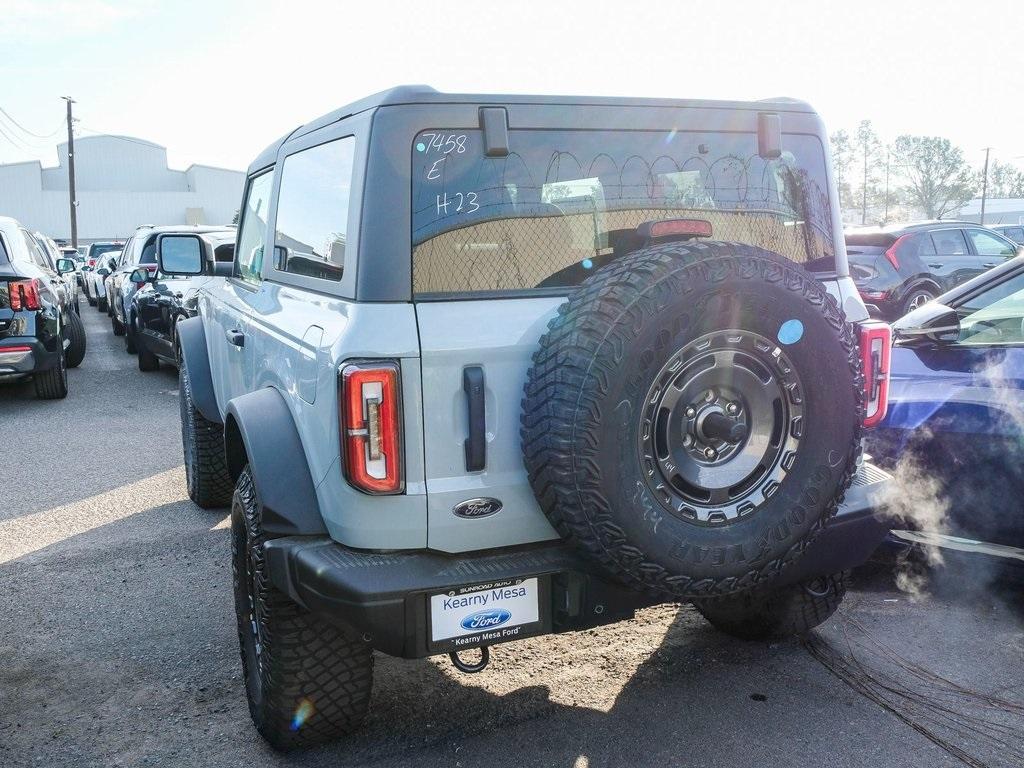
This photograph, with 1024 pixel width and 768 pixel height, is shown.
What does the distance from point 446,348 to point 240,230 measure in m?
2.60

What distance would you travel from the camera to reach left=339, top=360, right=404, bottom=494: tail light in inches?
95.6

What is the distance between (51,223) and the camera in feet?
248

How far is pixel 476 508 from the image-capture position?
101 inches

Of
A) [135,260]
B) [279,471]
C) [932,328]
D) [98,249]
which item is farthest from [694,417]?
[98,249]

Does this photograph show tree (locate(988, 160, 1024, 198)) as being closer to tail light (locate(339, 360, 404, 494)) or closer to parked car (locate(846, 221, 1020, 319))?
parked car (locate(846, 221, 1020, 319))

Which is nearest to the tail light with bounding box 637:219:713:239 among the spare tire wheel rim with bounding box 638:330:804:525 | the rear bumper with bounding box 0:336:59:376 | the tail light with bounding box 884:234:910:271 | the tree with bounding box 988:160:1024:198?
the spare tire wheel rim with bounding box 638:330:804:525

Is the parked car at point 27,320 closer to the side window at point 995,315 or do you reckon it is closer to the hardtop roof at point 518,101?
the hardtop roof at point 518,101

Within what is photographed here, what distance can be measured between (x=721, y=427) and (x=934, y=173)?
283 ft

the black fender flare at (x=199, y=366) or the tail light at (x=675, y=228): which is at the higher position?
the tail light at (x=675, y=228)

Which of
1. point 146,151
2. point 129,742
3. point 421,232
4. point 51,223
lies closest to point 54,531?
point 129,742

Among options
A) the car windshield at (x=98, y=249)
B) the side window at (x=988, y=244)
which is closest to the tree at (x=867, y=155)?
the car windshield at (x=98, y=249)

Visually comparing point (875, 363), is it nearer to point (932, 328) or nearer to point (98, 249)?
point (932, 328)

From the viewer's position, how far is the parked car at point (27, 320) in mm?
8594

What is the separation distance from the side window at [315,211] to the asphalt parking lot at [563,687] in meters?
1.53
